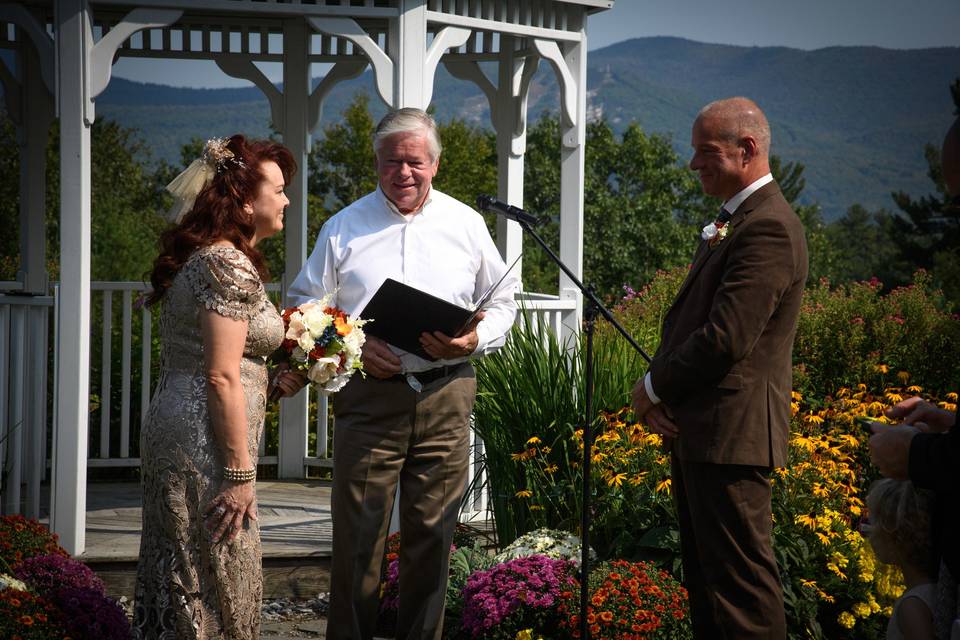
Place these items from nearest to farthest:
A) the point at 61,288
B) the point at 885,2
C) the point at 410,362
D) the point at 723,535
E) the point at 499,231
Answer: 1. the point at 723,535
2. the point at 410,362
3. the point at 61,288
4. the point at 499,231
5. the point at 885,2

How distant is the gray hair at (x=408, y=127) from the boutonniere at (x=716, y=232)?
3.73ft

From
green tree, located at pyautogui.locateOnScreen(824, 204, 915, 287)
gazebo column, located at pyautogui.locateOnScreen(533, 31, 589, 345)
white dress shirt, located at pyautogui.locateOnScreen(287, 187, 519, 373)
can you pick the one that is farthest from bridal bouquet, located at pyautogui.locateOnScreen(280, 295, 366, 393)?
green tree, located at pyautogui.locateOnScreen(824, 204, 915, 287)

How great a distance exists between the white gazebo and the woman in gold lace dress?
2.57 meters

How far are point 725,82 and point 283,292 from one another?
Answer: 153140 millimetres

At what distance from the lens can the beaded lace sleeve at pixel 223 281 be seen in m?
3.25

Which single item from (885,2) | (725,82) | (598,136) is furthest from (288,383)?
(725,82)

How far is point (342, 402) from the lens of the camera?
4.24 meters

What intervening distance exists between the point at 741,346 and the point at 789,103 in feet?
477

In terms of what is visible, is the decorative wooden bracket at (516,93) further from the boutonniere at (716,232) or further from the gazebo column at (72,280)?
the boutonniere at (716,232)

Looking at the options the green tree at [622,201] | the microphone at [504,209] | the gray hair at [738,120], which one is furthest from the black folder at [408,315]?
the green tree at [622,201]

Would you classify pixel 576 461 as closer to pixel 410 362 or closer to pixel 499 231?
pixel 410 362

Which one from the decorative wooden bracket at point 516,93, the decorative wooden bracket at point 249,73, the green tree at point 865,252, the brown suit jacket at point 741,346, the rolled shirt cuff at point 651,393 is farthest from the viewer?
the green tree at point 865,252

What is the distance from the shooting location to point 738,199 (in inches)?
145

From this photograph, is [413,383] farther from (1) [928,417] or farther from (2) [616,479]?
(1) [928,417]
